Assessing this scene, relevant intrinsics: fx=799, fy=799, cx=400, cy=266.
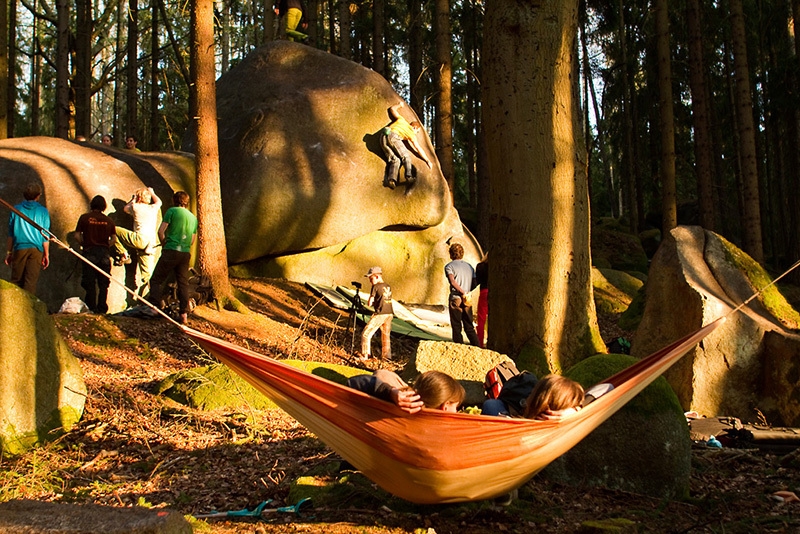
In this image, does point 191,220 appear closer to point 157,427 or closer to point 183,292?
point 183,292

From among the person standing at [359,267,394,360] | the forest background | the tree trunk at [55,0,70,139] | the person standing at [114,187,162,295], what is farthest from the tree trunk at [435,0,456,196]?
the tree trunk at [55,0,70,139]

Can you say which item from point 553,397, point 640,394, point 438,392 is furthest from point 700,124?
point 438,392

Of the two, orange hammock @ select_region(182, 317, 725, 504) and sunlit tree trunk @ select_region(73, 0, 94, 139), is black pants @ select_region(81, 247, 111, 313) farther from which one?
sunlit tree trunk @ select_region(73, 0, 94, 139)

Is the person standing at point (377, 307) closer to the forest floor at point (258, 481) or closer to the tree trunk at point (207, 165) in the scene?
the tree trunk at point (207, 165)

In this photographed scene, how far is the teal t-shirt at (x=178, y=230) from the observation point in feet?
30.7

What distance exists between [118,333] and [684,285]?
5869 mm

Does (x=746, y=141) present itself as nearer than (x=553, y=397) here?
No

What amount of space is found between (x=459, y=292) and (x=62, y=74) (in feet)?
33.0

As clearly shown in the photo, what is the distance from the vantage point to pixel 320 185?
12789 millimetres

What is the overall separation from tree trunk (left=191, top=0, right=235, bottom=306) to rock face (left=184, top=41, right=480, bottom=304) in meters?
2.15

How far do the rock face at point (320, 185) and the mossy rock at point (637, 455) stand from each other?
8.36 metres

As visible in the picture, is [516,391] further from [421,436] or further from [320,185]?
[320,185]

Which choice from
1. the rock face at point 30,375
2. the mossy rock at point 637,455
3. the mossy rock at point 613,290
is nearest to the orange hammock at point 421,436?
the mossy rock at point 637,455

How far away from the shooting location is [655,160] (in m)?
23.2
